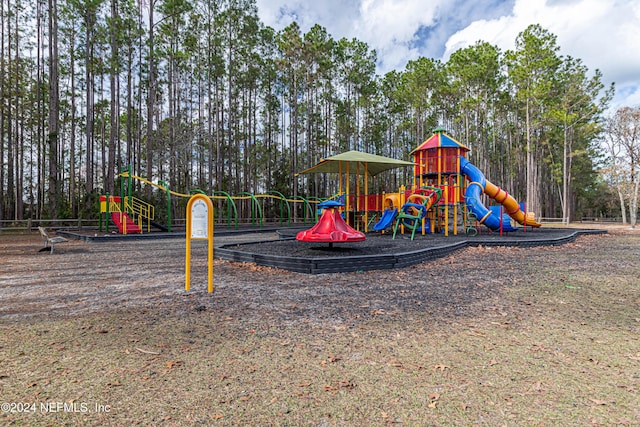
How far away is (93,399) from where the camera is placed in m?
2.11

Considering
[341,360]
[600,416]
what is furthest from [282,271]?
[600,416]

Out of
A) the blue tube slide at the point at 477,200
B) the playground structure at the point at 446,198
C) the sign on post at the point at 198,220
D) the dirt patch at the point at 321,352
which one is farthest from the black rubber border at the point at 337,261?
the blue tube slide at the point at 477,200

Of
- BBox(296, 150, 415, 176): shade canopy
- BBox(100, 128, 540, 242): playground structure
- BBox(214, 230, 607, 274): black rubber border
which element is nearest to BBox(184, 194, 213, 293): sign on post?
BBox(214, 230, 607, 274): black rubber border

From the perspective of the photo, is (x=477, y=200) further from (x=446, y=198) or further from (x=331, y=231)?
(x=331, y=231)

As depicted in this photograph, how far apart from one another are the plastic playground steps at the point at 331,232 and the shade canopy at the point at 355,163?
4105mm

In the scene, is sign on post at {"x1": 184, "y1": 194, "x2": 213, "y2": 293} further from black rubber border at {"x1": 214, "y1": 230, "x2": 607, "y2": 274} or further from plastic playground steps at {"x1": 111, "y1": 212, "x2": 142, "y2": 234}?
plastic playground steps at {"x1": 111, "y1": 212, "x2": 142, "y2": 234}

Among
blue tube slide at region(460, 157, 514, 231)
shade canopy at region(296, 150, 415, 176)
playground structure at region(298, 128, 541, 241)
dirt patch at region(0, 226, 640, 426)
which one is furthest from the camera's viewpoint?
blue tube slide at region(460, 157, 514, 231)

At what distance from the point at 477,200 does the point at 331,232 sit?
30.9 ft

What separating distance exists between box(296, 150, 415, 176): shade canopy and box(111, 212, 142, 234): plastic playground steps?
9.02 metres

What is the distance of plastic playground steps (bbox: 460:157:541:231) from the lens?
46.6 ft

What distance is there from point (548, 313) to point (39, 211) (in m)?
38.5

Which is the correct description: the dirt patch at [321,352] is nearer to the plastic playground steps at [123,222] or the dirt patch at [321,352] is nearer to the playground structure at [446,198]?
the playground structure at [446,198]

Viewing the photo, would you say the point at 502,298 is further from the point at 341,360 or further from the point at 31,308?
the point at 31,308

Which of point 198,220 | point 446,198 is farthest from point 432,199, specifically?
point 198,220
